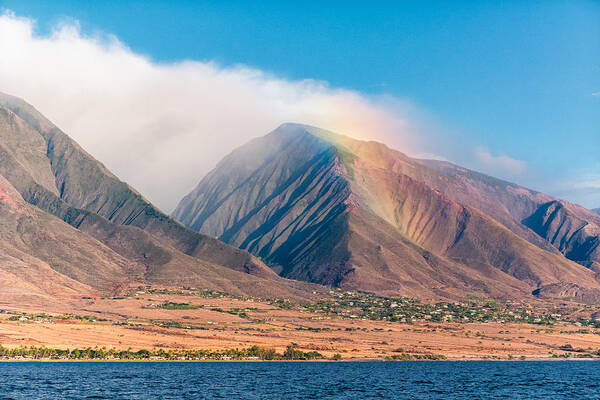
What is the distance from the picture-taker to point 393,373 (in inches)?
7495

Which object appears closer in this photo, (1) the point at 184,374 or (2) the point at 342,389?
(2) the point at 342,389

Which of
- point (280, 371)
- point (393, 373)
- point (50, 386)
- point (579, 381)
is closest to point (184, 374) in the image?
point (280, 371)

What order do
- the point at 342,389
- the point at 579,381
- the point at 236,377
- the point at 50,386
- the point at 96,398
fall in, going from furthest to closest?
1. the point at 579,381
2. the point at 236,377
3. the point at 342,389
4. the point at 50,386
5. the point at 96,398

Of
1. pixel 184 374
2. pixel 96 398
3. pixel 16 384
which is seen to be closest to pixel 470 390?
pixel 184 374

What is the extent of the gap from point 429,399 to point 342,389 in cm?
2010

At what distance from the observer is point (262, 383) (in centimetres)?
15238

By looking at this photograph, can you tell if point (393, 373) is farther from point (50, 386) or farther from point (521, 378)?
point (50, 386)

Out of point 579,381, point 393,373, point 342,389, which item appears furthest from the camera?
point 393,373

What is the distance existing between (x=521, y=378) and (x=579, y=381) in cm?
1417

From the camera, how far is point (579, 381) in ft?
583

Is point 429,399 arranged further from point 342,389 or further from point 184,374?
point 184,374

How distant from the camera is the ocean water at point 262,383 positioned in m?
128

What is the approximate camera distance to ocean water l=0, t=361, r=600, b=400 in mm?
128500

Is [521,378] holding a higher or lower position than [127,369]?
higher
